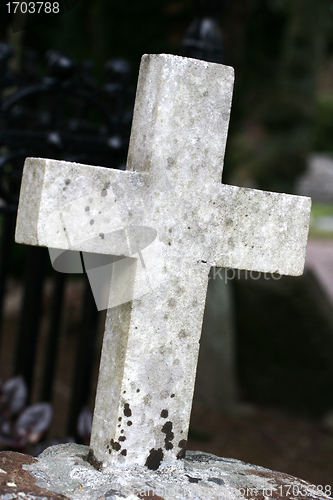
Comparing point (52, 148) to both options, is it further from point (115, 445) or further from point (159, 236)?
point (115, 445)

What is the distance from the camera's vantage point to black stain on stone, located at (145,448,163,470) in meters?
1.55

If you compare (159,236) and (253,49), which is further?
(253,49)

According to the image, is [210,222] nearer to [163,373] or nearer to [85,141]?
[163,373]

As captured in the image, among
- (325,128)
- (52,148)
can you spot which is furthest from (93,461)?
(325,128)

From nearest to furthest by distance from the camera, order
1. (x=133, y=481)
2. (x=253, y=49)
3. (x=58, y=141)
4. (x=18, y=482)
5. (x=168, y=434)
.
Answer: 1. (x=18, y=482)
2. (x=133, y=481)
3. (x=168, y=434)
4. (x=58, y=141)
5. (x=253, y=49)

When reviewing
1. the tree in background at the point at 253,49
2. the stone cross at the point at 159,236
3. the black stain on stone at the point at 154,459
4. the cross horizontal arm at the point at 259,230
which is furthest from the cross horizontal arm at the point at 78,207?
the tree in background at the point at 253,49

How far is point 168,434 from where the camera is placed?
1.58 m

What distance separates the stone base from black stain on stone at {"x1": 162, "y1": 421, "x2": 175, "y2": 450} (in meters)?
0.06

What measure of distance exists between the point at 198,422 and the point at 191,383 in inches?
153

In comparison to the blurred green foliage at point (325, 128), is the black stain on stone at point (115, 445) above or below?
below

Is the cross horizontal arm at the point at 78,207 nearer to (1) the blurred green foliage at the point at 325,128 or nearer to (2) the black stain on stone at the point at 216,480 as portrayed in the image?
(2) the black stain on stone at the point at 216,480

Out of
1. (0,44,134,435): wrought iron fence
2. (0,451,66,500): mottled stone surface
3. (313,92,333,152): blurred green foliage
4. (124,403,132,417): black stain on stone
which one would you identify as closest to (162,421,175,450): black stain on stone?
(124,403,132,417): black stain on stone

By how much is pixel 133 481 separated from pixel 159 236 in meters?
0.62

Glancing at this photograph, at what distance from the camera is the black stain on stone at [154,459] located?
155 centimetres
